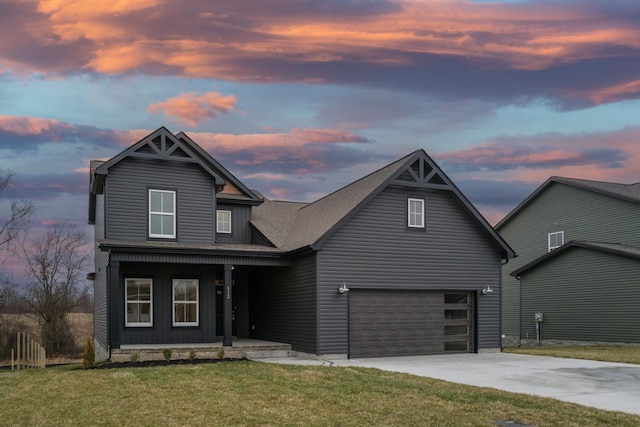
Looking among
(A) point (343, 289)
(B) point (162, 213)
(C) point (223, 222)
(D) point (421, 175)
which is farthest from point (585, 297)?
(B) point (162, 213)

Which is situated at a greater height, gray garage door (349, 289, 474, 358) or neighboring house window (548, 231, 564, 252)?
neighboring house window (548, 231, 564, 252)

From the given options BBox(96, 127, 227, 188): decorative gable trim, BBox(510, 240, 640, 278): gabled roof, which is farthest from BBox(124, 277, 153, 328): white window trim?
BBox(510, 240, 640, 278): gabled roof

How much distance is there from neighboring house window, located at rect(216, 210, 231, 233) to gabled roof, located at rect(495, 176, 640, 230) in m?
18.3

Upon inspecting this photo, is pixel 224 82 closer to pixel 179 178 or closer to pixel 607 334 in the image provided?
pixel 179 178

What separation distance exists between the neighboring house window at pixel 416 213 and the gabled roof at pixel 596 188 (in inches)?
523

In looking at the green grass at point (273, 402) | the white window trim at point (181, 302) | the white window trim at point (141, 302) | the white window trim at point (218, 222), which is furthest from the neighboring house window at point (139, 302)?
the green grass at point (273, 402)

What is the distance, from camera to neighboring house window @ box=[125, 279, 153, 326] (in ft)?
67.4

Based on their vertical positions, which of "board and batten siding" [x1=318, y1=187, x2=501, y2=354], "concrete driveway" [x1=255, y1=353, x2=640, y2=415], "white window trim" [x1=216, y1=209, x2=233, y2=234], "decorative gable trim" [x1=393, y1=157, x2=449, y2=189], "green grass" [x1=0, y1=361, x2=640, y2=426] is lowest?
"concrete driveway" [x1=255, y1=353, x2=640, y2=415]

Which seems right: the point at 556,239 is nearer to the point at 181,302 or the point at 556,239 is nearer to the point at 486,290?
the point at 486,290

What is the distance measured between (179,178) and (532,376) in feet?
41.9

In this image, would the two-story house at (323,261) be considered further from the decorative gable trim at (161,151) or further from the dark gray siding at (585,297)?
the dark gray siding at (585,297)

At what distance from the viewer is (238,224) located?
24.4 m

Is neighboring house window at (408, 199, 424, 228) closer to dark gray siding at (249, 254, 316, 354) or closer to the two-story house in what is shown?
the two-story house

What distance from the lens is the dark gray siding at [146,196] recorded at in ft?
67.6
